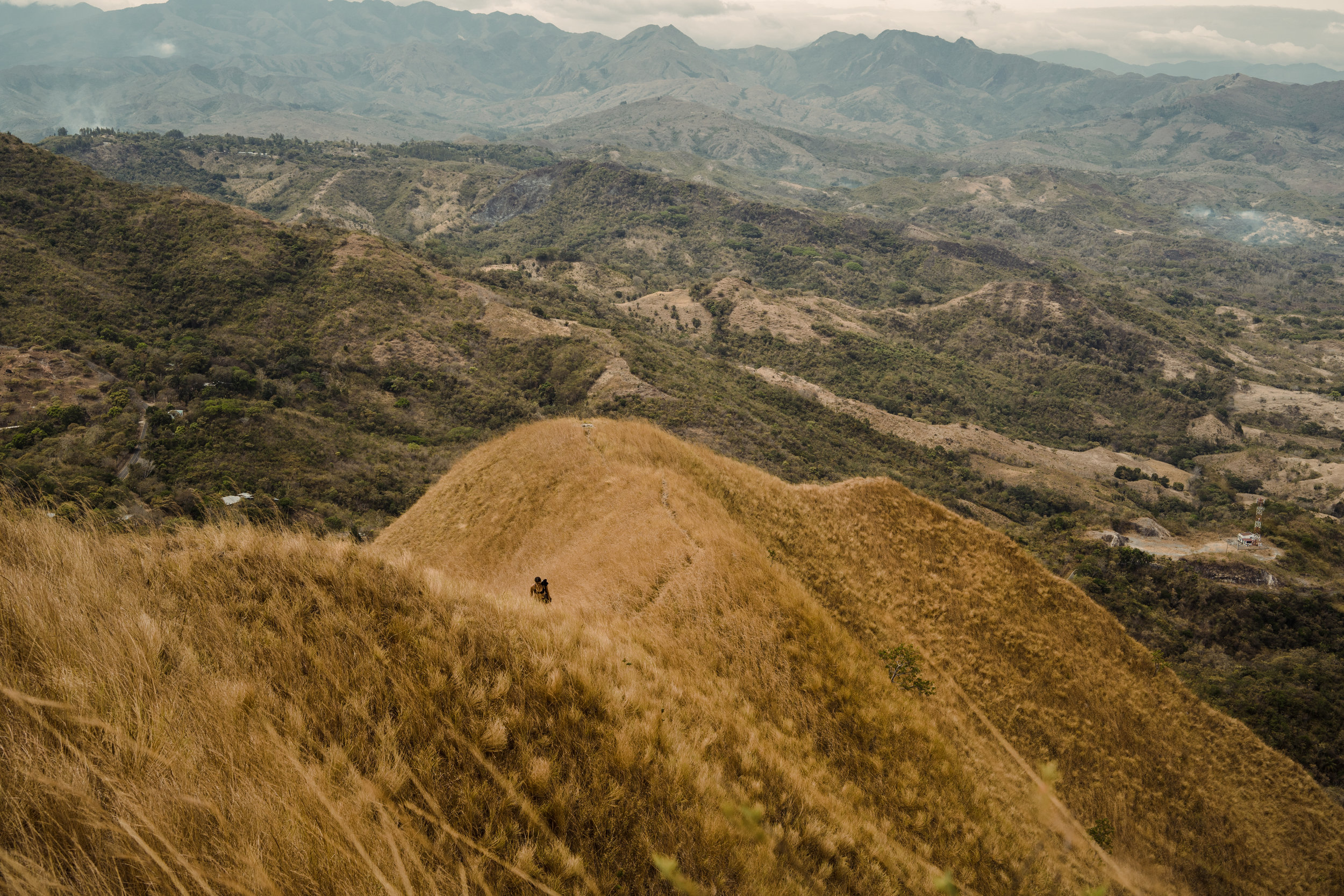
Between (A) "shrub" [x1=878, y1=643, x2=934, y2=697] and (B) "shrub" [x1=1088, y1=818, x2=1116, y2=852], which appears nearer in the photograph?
(A) "shrub" [x1=878, y1=643, x2=934, y2=697]

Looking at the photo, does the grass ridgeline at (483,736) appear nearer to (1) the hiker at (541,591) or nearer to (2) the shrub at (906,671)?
(2) the shrub at (906,671)

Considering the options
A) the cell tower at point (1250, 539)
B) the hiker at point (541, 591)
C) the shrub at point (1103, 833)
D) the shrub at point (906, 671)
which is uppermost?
the hiker at point (541, 591)

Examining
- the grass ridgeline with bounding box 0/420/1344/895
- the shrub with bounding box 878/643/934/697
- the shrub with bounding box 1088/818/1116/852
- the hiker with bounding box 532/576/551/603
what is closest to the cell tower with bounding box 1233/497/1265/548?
the grass ridgeline with bounding box 0/420/1344/895

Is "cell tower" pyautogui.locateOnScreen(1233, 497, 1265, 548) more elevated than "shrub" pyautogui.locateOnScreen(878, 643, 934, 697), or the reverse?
"shrub" pyautogui.locateOnScreen(878, 643, 934, 697)

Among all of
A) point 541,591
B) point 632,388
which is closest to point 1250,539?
point 632,388

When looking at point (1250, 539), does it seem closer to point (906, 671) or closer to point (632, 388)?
point (632, 388)

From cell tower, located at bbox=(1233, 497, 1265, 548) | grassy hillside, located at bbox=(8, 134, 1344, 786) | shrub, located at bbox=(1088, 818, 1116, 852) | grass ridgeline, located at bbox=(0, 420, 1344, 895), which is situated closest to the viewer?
grass ridgeline, located at bbox=(0, 420, 1344, 895)

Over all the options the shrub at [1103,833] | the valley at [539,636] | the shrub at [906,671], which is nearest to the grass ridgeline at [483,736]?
the valley at [539,636]

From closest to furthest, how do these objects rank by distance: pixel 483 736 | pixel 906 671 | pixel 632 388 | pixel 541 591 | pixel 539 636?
pixel 483 736, pixel 539 636, pixel 541 591, pixel 906 671, pixel 632 388

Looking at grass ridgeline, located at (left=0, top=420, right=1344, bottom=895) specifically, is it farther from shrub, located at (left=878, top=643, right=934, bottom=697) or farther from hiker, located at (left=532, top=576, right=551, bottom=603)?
hiker, located at (left=532, top=576, right=551, bottom=603)

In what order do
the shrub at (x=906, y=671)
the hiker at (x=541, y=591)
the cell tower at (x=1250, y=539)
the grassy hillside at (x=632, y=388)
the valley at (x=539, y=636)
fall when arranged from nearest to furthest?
the valley at (x=539, y=636) < the hiker at (x=541, y=591) < the shrub at (x=906, y=671) < the grassy hillside at (x=632, y=388) < the cell tower at (x=1250, y=539)
